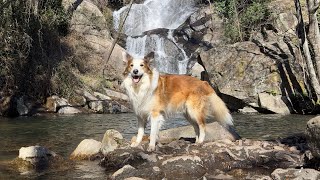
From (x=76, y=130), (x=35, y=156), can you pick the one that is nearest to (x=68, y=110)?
(x=76, y=130)

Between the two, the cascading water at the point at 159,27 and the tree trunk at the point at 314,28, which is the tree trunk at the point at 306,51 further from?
the cascading water at the point at 159,27

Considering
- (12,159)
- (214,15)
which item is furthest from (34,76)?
(214,15)

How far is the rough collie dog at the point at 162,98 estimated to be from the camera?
7422 mm

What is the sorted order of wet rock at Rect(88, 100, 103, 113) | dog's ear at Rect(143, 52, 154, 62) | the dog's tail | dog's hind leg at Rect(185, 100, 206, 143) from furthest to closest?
wet rock at Rect(88, 100, 103, 113) → the dog's tail → dog's hind leg at Rect(185, 100, 206, 143) → dog's ear at Rect(143, 52, 154, 62)

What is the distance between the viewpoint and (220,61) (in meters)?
20.2

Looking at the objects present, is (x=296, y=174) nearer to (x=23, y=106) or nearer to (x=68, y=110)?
(x=68, y=110)

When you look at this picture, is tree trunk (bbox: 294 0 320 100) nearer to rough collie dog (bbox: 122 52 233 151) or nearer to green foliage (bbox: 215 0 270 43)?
rough collie dog (bbox: 122 52 233 151)

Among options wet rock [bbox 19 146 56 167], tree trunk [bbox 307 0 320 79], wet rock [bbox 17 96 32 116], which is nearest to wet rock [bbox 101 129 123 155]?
wet rock [bbox 19 146 56 167]

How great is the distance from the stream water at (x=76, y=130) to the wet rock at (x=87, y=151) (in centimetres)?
35

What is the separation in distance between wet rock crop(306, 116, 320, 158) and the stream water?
329cm

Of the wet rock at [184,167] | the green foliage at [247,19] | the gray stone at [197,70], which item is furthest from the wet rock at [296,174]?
the green foliage at [247,19]

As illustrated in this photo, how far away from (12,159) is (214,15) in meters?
22.0

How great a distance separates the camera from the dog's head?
7.24m

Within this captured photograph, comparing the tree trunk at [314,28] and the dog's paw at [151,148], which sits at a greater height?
the tree trunk at [314,28]
